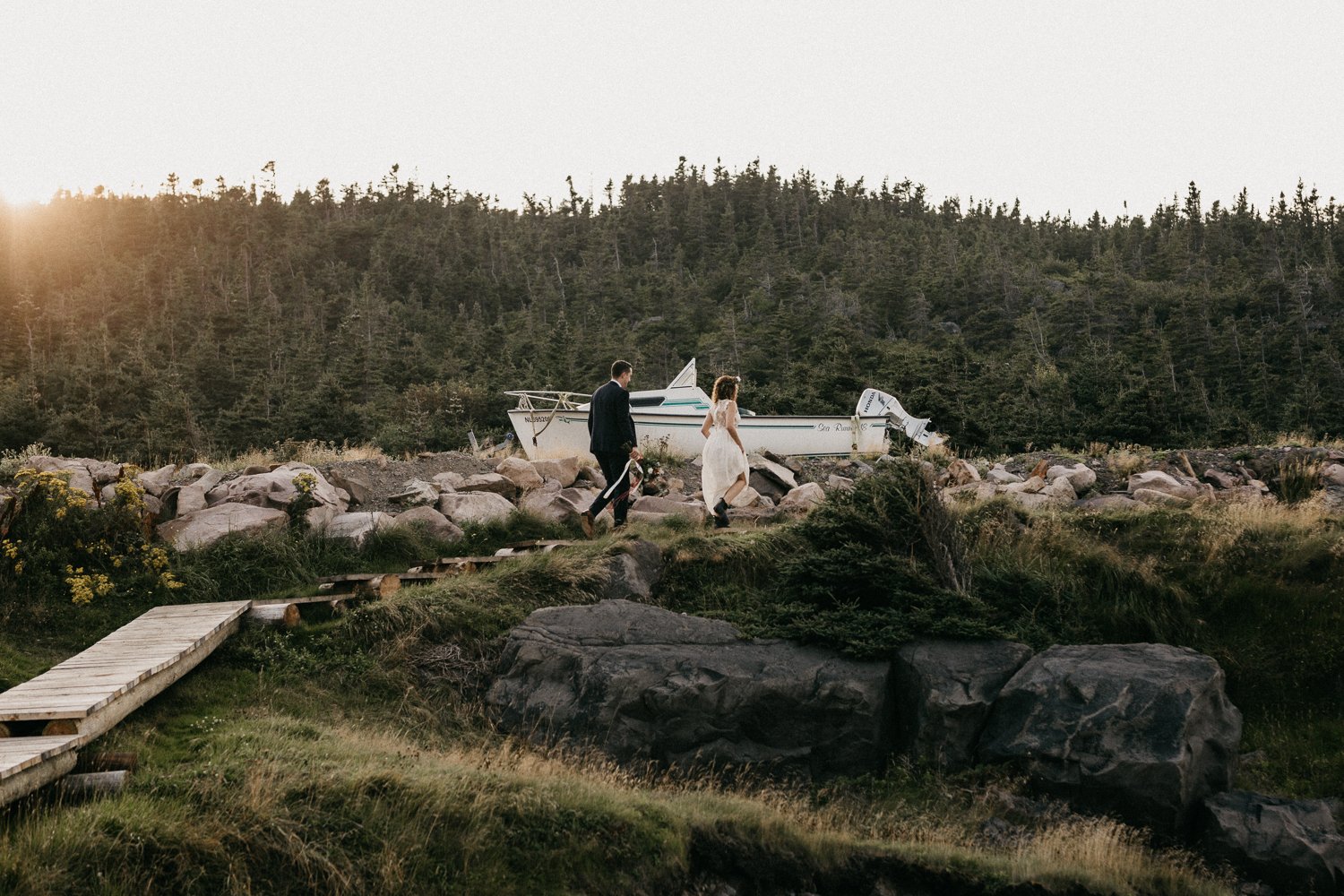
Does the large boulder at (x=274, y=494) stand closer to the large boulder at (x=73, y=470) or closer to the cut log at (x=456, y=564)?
the large boulder at (x=73, y=470)

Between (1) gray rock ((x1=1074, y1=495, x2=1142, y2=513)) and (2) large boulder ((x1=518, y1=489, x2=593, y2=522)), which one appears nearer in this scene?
(1) gray rock ((x1=1074, y1=495, x2=1142, y2=513))

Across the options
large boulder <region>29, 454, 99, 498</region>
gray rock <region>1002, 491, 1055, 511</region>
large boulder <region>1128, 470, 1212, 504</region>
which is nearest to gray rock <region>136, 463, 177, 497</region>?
large boulder <region>29, 454, 99, 498</region>

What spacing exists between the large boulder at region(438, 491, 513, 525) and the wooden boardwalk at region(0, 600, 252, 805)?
4.20 m

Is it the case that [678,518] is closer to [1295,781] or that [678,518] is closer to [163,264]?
[1295,781]

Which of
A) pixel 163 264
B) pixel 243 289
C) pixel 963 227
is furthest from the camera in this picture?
pixel 963 227

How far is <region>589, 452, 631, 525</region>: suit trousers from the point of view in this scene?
534 inches

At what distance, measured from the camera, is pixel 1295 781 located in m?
9.25

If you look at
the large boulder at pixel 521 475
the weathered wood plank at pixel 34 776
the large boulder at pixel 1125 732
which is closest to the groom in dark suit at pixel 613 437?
the large boulder at pixel 521 475

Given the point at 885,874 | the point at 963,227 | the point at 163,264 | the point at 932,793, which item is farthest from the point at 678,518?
the point at 963,227

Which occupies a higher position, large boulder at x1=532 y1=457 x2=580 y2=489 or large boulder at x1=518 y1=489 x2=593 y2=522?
large boulder at x1=532 y1=457 x2=580 y2=489

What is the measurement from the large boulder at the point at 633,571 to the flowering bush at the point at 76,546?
4784 millimetres

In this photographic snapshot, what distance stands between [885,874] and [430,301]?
272 feet

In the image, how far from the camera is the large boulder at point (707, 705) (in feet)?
31.1

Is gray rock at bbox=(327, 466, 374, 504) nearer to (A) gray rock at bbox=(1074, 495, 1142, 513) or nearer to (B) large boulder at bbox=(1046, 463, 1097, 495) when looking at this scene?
(A) gray rock at bbox=(1074, 495, 1142, 513)
